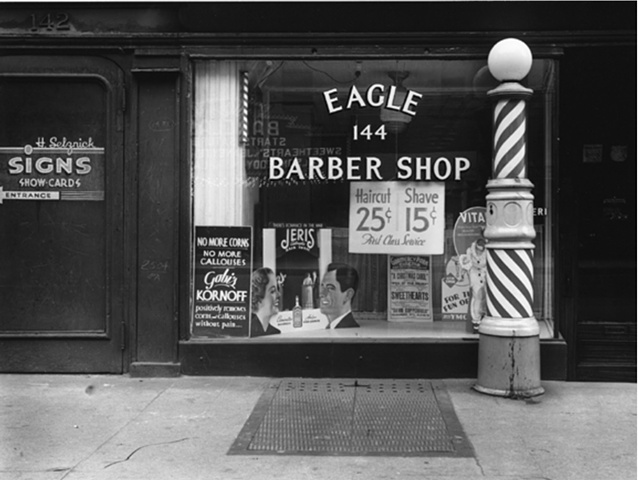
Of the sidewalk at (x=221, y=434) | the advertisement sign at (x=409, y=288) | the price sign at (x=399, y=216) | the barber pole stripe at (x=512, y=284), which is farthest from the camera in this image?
the advertisement sign at (x=409, y=288)

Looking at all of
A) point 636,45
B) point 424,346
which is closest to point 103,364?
point 424,346

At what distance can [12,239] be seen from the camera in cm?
812

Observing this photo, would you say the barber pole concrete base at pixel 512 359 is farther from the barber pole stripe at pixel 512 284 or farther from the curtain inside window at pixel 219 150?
the curtain inside window at pixel 219 150

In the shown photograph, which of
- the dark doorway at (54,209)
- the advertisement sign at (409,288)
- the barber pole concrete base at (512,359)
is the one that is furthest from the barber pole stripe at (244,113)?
the barber pole concrete base at (512,359)

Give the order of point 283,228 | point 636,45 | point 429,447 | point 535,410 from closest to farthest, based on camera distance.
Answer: point 429,447, point 535,410, point 636,45, point 283,228

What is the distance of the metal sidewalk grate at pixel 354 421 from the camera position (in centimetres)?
569

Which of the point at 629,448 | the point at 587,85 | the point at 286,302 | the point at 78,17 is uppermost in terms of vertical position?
the point at 78,17

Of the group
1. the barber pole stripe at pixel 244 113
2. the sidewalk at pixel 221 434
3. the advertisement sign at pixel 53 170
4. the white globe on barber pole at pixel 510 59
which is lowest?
the sidewalk at pixel 221 434

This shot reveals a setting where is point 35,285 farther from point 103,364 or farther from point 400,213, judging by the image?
point 400,213

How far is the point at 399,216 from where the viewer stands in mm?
8266

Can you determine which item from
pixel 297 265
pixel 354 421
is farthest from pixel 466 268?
pixel 354 421

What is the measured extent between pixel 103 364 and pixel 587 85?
5.88 m

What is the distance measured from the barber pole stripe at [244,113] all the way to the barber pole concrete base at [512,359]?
10.8 ft

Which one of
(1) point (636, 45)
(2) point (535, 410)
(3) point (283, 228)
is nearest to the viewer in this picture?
(2) point (535, 410)
